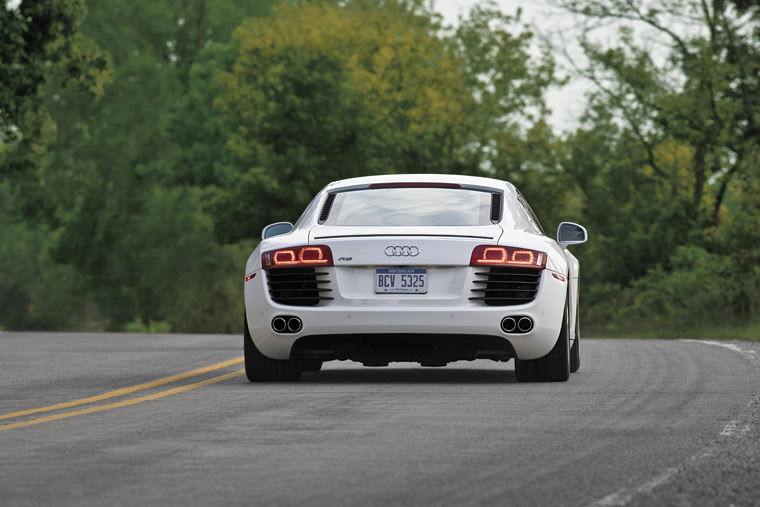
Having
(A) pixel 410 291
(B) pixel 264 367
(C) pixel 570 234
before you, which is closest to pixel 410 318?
(A) pixel 410 291

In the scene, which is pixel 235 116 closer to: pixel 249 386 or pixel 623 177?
pixel 623 177

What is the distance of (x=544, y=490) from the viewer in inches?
226

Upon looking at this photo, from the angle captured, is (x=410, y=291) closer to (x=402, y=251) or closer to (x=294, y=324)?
(x=402, y=251)

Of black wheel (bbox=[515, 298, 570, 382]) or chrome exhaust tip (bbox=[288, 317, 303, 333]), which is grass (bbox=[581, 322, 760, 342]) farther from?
chrome exhaust tip (bbox=[288, 317, 303, 333])

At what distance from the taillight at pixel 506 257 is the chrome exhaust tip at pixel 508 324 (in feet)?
1.29

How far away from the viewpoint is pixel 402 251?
1010cm

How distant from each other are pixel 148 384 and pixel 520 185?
42.4m

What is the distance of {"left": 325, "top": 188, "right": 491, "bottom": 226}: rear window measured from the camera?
10.6 meters

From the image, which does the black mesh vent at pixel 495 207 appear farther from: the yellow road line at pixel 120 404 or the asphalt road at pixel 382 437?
the yellow road line at pixel 120 404

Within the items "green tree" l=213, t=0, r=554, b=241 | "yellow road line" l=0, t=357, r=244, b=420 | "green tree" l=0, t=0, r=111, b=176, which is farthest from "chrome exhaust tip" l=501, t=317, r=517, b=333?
"green tree" l=213, t=0, r=554, b=241

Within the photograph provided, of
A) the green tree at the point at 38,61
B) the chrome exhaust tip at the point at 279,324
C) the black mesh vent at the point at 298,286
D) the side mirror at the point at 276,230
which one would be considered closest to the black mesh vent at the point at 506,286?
the black mesh vent at the point at 298,286

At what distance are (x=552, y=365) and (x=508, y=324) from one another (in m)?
0.67

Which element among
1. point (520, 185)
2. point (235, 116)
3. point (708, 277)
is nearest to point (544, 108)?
point (520, 185)

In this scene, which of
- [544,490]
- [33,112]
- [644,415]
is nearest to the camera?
[544,490]
